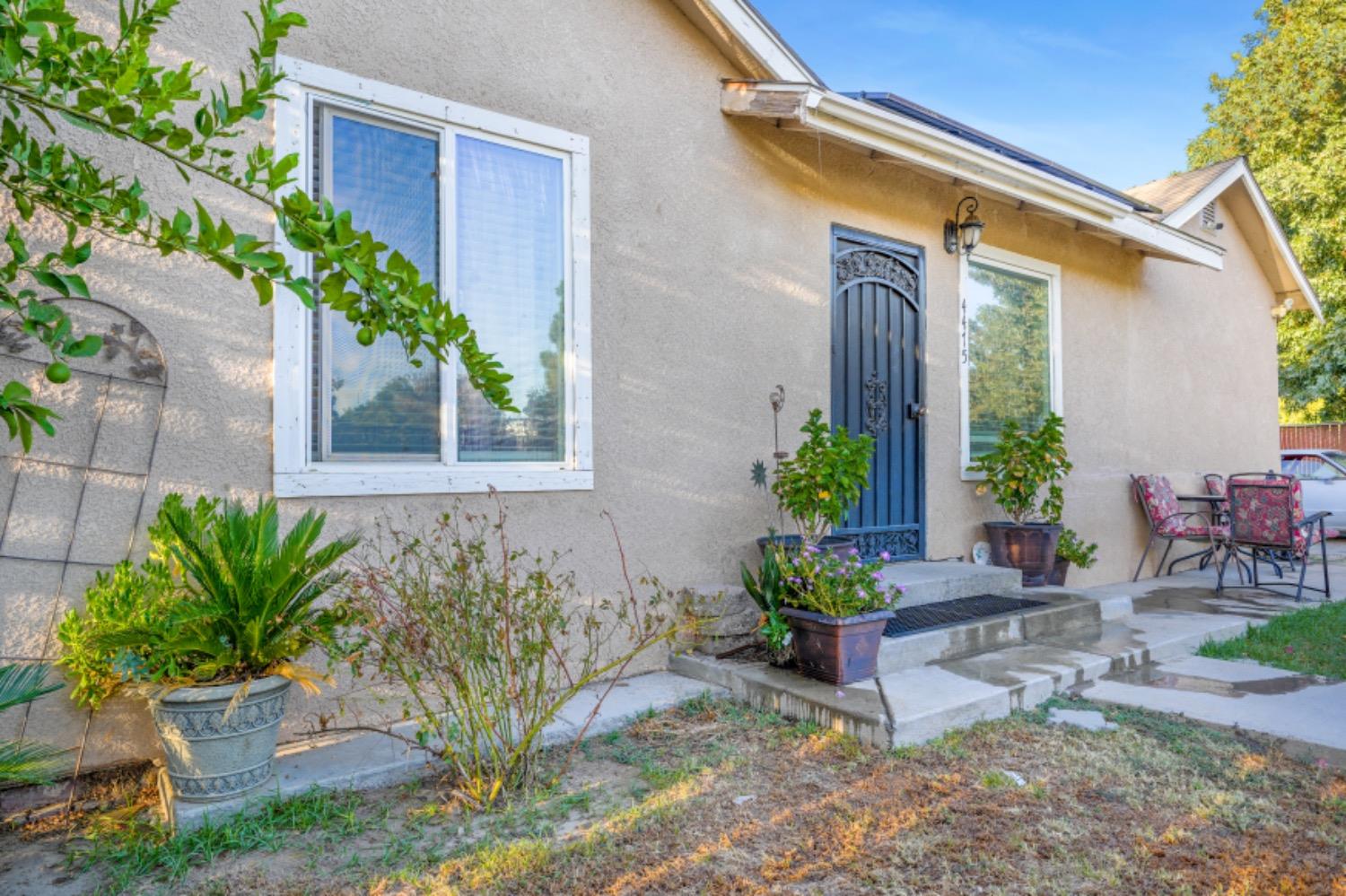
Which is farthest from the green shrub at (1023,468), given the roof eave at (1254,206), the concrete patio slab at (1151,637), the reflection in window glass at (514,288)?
the reflection in window glass at (514,288)

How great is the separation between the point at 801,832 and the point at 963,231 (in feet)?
→ 15.9

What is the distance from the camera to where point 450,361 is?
3.90 m

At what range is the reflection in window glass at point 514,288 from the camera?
13.1 feet

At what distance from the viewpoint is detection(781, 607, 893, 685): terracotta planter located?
12.6 feet

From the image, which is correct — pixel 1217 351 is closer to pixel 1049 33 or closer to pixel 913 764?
pixel 1049 33

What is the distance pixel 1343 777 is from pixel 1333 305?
1759 cm

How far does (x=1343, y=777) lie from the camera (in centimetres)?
314

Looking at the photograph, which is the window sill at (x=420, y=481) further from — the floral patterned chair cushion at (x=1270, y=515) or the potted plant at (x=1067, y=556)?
the floral patterned chair cushion at (x=1270, y=515)

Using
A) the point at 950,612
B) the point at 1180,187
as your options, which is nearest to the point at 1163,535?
the point at 950,612

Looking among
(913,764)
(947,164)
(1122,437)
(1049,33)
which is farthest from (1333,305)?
(913,764)

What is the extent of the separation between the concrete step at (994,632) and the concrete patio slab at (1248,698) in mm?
529

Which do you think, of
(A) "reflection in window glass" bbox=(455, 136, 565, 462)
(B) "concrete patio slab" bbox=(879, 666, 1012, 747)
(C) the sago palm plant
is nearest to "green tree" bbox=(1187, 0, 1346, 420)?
(B) "concrete patio slab" bbox=(879, 666, 1012, 747)

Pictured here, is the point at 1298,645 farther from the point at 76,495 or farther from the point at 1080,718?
the point at 76,495

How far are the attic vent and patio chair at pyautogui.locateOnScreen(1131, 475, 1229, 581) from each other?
2.97 meters
